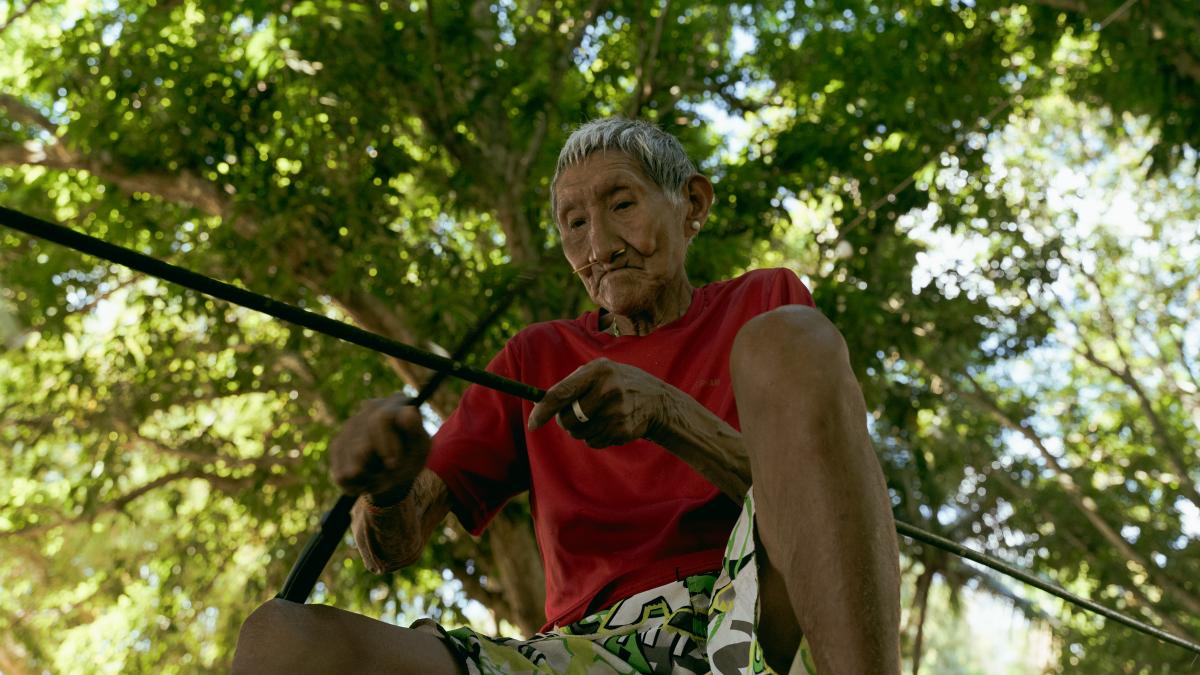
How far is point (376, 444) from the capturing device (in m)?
1.33

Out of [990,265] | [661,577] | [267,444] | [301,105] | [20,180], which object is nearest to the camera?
[661,577]

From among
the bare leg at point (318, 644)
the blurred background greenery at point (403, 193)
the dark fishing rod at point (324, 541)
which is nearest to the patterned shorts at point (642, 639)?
the bare leg at point (318, 644)

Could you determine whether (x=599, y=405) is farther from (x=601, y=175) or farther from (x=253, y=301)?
(x=601, y=175)

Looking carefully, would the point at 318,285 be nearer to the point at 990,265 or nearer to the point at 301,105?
the point at 301,105

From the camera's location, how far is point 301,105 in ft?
20.4

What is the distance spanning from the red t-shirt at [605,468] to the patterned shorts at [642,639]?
36mm

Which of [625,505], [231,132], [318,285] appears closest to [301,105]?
[231,132]

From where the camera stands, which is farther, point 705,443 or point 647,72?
point 647,72

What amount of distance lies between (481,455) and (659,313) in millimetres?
445

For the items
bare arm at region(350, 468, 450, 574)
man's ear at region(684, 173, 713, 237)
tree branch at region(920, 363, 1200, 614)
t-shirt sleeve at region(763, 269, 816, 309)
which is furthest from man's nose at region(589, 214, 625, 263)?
tree branch at region(920, 363, 1200, 614)

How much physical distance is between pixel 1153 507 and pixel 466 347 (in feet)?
40.6

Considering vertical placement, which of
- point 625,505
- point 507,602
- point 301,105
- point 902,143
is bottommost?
point 625,505

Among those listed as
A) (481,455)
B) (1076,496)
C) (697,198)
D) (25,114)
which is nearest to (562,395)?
(481,455)

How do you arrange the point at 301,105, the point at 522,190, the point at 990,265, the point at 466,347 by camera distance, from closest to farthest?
the point at 466,347 → the point at 301,105 → the point at 522,190 → the point at 990,265
